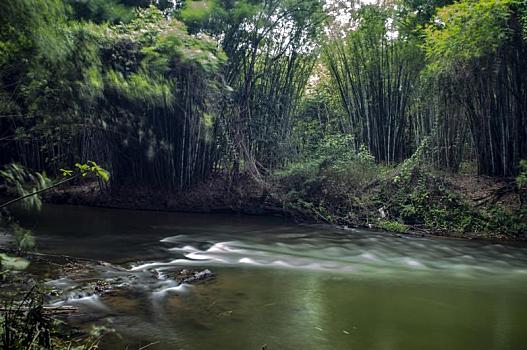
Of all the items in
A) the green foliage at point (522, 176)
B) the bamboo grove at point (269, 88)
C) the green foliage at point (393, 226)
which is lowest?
the green foliage at point (393, 226)

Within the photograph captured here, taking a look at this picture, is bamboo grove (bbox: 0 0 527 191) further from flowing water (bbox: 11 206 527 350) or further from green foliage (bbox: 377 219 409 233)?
flowing water (bbox: 11 206 527 350)

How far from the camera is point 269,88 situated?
965cm

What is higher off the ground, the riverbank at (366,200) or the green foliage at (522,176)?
the green foliage at (522,176)

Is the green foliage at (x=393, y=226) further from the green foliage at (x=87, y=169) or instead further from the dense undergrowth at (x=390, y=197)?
the green foliage at (x=87, y=169)

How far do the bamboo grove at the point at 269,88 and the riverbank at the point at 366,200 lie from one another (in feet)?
1.23

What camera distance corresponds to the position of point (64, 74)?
5188mm

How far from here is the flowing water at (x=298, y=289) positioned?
3086 millimetres

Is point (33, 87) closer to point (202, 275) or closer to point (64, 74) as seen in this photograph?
point (64, 74)

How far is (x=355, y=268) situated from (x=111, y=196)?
6.37 m

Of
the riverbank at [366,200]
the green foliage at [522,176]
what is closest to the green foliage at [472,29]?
the green foliage at [522,176]

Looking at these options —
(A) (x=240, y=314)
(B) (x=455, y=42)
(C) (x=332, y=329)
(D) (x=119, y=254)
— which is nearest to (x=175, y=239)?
(D) (x=119, y=254)

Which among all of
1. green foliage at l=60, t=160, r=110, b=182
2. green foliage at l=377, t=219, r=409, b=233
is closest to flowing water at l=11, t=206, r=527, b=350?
green foliage at l=377, t=219, r=409, b=233

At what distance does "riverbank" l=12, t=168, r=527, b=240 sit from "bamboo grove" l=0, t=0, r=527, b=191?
37cm

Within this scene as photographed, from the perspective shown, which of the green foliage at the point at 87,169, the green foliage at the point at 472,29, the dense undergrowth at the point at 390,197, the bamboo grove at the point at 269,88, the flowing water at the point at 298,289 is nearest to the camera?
the green foliage at the point at 87,169
